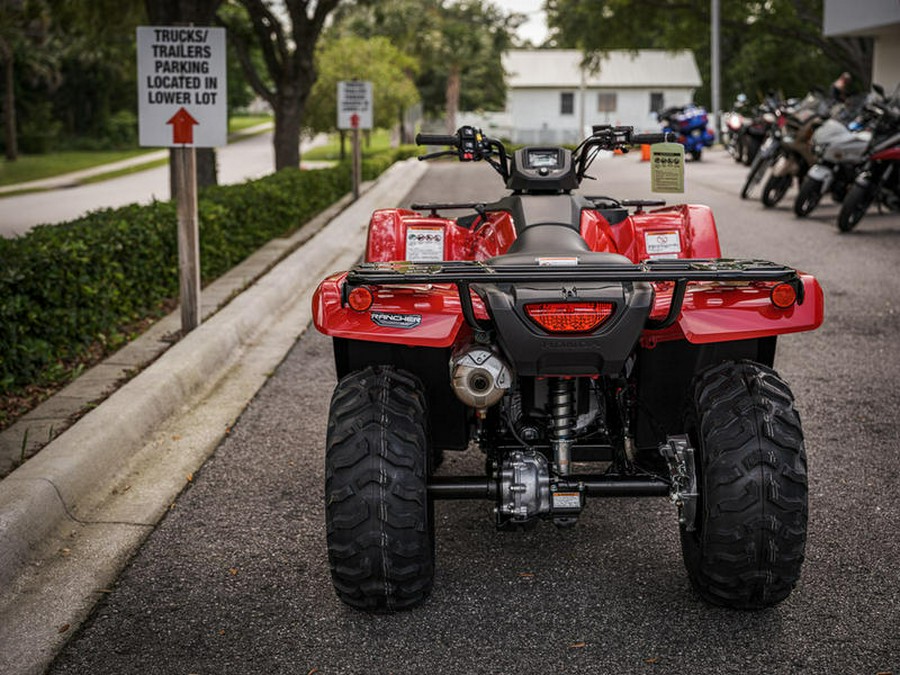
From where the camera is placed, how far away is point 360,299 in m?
3.73

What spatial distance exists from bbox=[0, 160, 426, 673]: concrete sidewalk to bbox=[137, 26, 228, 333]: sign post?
78 centimetres

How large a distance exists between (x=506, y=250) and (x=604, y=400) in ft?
2.27

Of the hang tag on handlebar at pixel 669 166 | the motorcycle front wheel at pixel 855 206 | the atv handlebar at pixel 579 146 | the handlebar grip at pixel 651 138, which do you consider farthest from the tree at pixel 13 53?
the hang tag on handlebar at pixel 669 166

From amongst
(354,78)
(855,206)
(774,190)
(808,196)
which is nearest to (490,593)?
(855,206)

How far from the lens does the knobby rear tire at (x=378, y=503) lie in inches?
147

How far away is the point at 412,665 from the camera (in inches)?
142

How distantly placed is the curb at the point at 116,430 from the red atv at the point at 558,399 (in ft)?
4.57

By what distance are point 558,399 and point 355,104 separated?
1940 cm

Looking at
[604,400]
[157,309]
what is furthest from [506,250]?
[157,309]

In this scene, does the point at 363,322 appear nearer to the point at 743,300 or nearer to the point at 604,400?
the point at 604,400

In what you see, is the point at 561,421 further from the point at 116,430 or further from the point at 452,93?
the point at 452,93

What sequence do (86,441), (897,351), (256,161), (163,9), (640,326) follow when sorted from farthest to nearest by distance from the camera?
(256,161), (163,9), (897,351), (86,441), (640,326)

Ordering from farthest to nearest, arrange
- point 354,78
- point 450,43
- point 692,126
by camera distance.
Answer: point 450,43, point 354,78, point 692,126

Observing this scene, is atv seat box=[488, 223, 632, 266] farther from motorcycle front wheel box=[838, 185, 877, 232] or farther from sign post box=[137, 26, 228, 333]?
motorcycle front wheel box=[838, 185, 877, 232]
